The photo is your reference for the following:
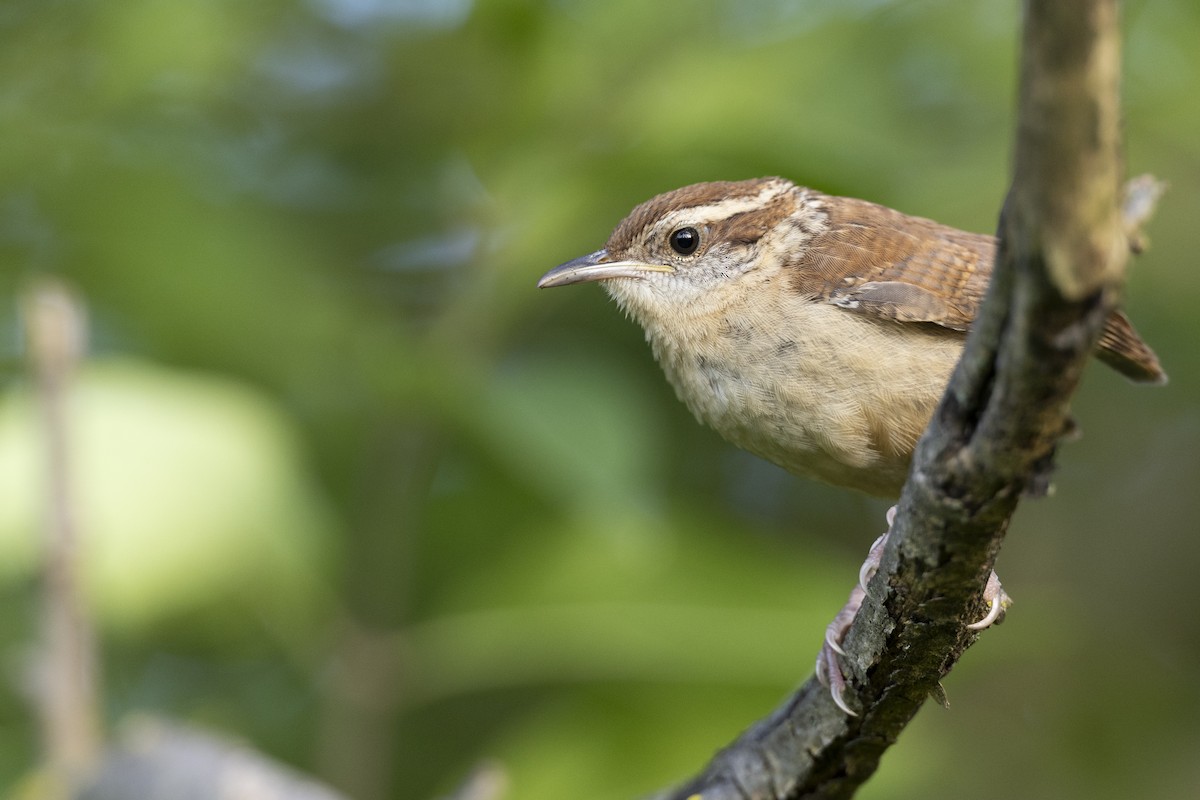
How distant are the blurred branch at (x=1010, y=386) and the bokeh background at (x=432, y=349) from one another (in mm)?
1065

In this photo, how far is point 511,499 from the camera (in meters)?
3.82

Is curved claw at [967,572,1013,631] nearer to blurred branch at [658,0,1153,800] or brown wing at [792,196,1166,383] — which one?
blurred branch at [658,0,1153,800]

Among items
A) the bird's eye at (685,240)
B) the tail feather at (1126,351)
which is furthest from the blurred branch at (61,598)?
the tail feather at (1126,351)

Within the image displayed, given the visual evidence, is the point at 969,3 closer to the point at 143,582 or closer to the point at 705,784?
the point at 705,784

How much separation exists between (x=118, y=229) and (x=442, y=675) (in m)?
1.54

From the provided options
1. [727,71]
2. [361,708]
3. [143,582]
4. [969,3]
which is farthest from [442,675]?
[969,3]

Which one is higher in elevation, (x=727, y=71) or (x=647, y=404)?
(x=727, y=71)

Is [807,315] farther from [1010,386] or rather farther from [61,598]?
[61,598]

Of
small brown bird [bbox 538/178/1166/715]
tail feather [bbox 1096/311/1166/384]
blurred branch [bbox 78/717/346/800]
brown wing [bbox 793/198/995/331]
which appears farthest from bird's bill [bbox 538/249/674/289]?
blurred branch [bbox 78/717/346/800]

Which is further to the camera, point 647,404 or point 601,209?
point 647,404

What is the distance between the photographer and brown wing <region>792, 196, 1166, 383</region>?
315 centimetres

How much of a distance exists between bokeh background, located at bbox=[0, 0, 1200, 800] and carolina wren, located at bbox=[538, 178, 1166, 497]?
0.53 ft

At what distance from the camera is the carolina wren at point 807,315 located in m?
3.06

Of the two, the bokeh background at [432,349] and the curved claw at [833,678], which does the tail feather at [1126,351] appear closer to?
the bokeh background at [432,349]
